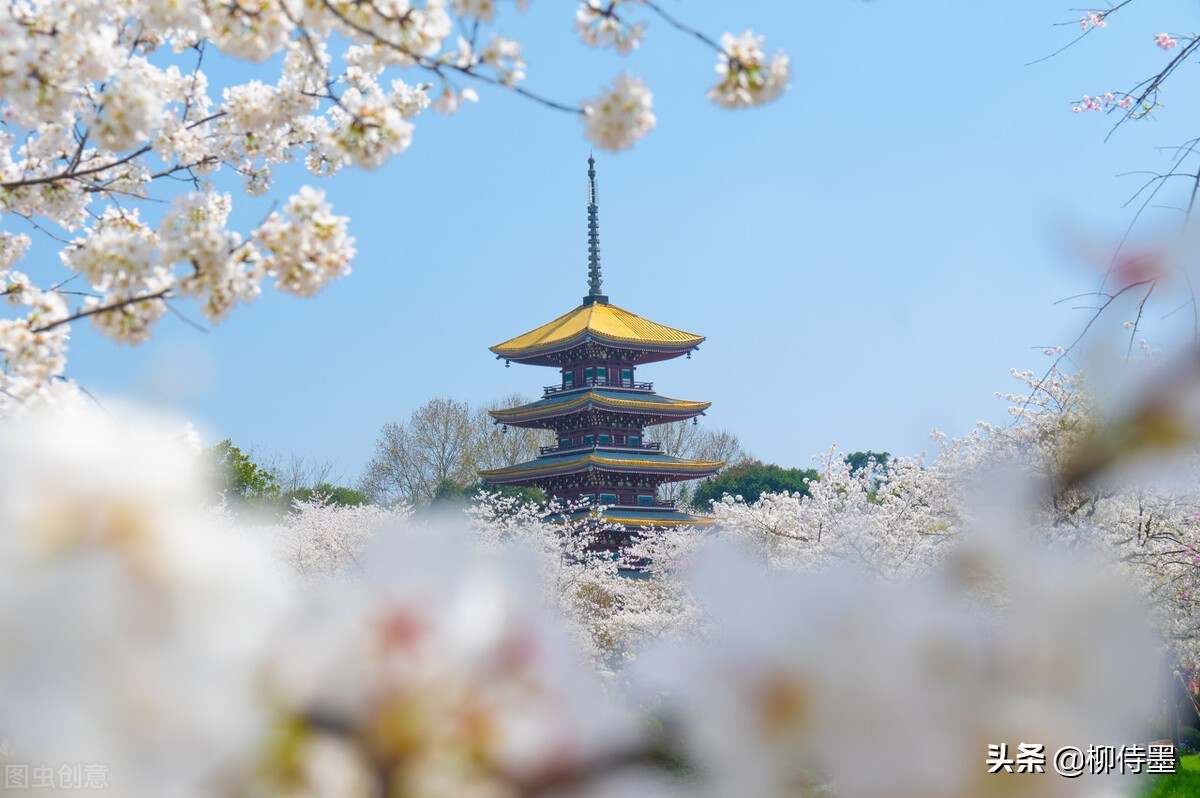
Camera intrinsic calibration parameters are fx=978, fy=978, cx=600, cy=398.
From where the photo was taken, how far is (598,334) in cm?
2297

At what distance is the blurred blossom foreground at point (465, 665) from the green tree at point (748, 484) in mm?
29079

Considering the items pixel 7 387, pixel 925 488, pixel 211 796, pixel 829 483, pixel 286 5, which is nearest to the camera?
pixel 211 796

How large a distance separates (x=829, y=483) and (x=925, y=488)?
4.87 ft

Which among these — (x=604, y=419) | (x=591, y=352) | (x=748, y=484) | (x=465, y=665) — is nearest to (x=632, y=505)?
→ (x=604, y=419)

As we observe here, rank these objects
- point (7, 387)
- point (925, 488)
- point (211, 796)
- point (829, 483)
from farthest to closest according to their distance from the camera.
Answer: point (829, 483), point (925, 488), point (7, 387), point (211, 796)

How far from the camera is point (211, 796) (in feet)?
1.13

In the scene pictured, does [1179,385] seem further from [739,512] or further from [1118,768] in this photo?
[739,512]

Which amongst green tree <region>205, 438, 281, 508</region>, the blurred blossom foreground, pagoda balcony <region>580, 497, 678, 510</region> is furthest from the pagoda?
the blurred blossom foreground

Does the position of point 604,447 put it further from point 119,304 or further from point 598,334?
point 119,304

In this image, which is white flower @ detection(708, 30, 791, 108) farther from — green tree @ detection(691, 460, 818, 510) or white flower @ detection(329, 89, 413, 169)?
green tree @ detection(691, 460, 818, 510)

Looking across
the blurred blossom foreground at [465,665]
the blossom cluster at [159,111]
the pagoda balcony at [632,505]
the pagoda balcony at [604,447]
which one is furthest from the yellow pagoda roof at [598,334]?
the blurred blossom foreground at [465,665]

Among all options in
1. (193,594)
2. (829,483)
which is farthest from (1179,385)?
(829,483)

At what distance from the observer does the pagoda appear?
2230 cm

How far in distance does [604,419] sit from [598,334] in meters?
2.01
